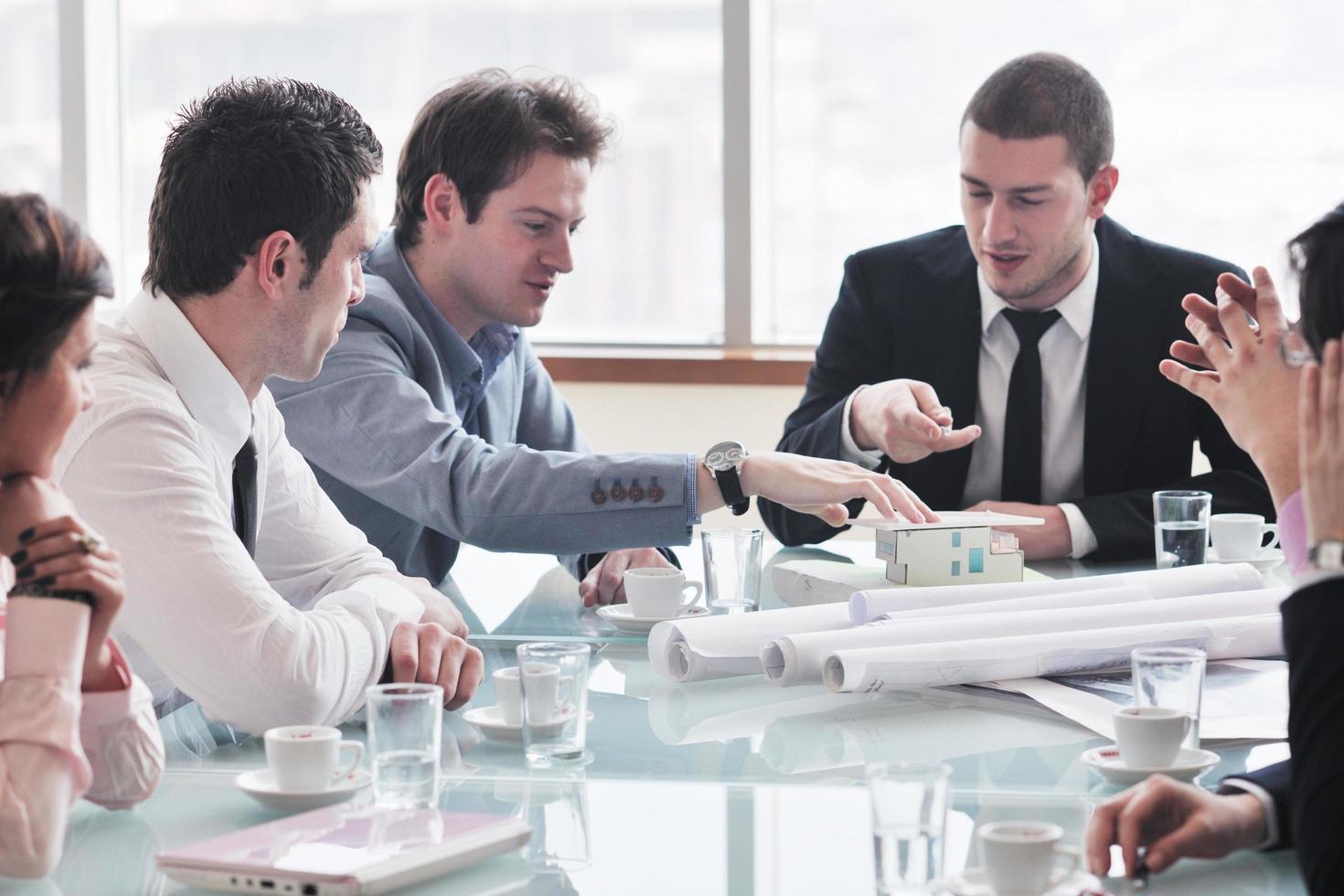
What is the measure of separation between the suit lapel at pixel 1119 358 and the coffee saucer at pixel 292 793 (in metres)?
1.78

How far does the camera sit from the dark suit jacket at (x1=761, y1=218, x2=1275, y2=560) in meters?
2.63

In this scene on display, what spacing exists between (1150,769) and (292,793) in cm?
67

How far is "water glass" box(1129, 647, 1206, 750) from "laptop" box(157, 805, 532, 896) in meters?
0.54

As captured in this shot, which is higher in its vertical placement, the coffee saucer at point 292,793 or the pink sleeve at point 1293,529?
the pink sleeve at point 1293,529

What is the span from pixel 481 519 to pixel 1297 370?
1067 millimetres

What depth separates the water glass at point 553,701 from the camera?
125 centimetres

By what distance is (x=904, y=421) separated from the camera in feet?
7.34

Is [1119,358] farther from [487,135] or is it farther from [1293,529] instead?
[1293,529]

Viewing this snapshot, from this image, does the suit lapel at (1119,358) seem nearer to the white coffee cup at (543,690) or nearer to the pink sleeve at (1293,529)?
the pink sleeve at (1293,529)

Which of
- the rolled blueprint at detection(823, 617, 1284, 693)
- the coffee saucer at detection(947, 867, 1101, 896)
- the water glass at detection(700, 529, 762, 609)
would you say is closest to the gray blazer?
the water glass at detection(700, 529, 762, 609)

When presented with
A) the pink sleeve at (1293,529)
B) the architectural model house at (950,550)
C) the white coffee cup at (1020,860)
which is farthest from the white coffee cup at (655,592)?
the white coffee cup at (1020,860)

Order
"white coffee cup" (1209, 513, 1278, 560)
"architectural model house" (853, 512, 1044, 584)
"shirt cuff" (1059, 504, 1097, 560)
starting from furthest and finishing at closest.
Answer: "shirt cuff" (1059, 504, 1097, 560) < "white coffee cup" (1209, 513, 1278, 560) < "architectural model house" (853, 512, 1044, 584)

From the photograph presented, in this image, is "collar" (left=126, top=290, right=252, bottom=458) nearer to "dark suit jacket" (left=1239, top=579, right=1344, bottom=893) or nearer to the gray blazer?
the gray blazer

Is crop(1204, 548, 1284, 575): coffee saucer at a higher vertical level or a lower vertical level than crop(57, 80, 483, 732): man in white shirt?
lower
